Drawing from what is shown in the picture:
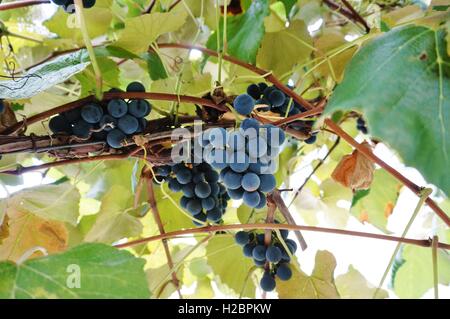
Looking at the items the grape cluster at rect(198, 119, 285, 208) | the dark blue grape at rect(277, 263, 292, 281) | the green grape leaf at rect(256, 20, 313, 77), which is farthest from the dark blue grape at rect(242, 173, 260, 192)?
the green grape leaf at rect(256, 20, 313, 77)

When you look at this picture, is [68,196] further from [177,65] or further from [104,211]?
[177,65]

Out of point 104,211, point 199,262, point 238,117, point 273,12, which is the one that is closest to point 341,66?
point 273,12

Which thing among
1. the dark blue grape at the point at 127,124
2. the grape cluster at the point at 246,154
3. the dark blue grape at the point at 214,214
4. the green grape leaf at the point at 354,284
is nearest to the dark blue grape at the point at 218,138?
the grape cluster at the point at 246,154

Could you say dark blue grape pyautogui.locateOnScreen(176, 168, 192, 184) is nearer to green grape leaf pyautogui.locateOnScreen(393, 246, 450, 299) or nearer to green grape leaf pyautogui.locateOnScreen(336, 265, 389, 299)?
green grape leaf pyautogui.locateOnScreen(336, 265, 389, 299)

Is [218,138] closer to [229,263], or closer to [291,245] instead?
[291,245]

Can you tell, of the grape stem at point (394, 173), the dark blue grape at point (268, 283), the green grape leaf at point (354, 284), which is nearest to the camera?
the grape stem at point (394, 173)

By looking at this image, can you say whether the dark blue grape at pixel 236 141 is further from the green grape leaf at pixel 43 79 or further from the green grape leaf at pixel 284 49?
the green grape leaf at pixel 284 49

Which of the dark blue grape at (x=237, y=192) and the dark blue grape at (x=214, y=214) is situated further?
the dark blue grape at (x=214, y=214)
